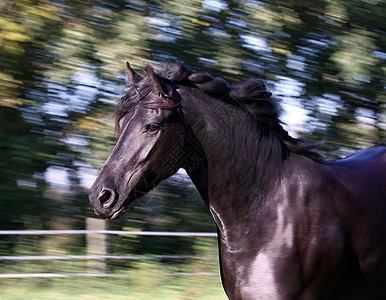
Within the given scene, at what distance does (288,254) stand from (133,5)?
5.99m

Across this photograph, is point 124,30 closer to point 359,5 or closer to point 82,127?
point 82,127

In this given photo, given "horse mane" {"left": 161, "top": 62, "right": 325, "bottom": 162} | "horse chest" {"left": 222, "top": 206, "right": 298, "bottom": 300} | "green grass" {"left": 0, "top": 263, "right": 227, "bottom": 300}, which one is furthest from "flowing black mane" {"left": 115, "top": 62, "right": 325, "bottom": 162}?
"green grass" {"left": 0, "top": 263, "right": 227, "bottom": 300}

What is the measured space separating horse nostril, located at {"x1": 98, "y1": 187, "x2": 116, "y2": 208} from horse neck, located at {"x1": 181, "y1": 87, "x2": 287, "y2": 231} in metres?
0.49

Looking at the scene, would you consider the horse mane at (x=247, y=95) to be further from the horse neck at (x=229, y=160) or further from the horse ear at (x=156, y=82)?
the horse ear at (x=156, y=82)

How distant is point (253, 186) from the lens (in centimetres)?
297

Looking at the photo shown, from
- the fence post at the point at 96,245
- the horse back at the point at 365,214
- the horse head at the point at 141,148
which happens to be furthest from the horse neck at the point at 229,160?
the fence post at the point at 96,245

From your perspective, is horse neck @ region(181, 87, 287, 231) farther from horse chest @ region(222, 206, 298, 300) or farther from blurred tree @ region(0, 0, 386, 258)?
blurred tree @ region(0, 0, 386, 258)

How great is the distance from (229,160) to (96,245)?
16.4 ft

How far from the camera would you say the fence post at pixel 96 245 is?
6.86 m

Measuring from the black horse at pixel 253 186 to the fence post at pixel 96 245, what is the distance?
4.16 m

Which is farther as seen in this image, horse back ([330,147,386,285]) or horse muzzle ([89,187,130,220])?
horse back ([330,147,386,285])

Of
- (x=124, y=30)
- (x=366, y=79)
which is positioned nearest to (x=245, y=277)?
(x=124, y=30)

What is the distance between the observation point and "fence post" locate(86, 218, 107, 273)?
6859mm

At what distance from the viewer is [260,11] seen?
27.3 ft
